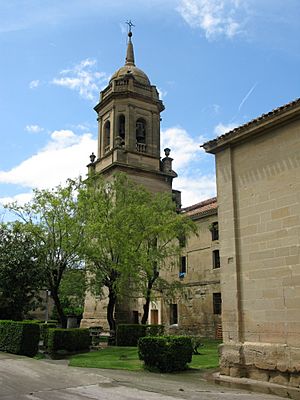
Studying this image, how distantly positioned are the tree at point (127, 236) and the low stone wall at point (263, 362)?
10.8 metres

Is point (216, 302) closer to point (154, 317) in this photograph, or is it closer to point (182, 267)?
point (182, 267)

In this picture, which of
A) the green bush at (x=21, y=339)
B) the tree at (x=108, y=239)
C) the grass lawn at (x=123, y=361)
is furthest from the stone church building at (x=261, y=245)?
the tree at (x=108, y=239)

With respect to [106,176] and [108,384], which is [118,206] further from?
[108,384]

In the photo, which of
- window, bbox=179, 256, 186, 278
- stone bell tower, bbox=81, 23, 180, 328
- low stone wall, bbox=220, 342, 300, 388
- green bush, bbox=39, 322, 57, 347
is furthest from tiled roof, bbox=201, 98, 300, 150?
stone bell tower, bbox=81, 23, 180, 328

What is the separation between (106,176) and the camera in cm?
3384

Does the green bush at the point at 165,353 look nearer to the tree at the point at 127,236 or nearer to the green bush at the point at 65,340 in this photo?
the green bush at the point at 65,340

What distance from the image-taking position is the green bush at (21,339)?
17.6 meters

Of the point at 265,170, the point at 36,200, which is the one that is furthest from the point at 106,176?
the point at 265,170

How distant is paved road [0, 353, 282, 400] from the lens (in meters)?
8.88

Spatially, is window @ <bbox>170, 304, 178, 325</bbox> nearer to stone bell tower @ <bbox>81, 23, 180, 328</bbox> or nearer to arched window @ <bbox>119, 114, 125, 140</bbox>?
stone bell tower @ <bbox>81, 23, 180, 328</bbox>

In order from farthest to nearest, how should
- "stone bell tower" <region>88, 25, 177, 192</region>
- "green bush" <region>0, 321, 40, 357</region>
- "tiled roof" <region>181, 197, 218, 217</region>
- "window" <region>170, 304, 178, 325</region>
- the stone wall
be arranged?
"stone bell tower" <region>88, 25, 177, 192</region> → "window" <region>170, 304, 178, 325</region> → "tiled roof" <region>181, 197, 218, 217</region> → "green bush" <region>0, 321, 40, 357</region> → the stone wall

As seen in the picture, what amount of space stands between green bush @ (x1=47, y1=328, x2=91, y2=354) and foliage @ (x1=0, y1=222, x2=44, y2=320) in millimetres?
4483

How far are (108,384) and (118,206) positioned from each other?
14.4 metres

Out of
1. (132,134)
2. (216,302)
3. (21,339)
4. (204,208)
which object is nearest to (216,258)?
(216,302)
